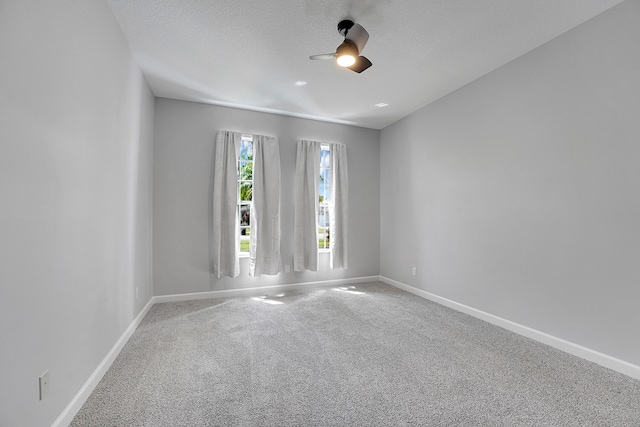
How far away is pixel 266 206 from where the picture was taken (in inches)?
A: 169

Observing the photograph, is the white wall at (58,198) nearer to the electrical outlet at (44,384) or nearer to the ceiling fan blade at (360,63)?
the electrical outlet at (44,384)

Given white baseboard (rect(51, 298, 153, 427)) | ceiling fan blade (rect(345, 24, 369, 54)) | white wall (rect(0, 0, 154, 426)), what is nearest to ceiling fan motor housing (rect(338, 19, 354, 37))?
ceiling fan blade (rect(345, 24, 369, 54))

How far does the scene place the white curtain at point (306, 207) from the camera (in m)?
4.46

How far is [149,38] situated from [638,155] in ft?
13.6

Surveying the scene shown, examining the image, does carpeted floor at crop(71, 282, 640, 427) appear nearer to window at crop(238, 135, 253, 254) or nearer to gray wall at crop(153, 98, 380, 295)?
gray wall at crop(153, 98, 380, 295)

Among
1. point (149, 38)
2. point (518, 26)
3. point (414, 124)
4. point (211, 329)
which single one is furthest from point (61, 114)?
point (414, 124)

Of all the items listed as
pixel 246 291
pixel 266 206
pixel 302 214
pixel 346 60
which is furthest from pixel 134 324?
pixel 346 60

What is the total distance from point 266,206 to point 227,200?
59 cm

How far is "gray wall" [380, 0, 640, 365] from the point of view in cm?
212

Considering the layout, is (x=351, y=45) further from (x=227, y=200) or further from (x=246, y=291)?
(x=246, y=291)

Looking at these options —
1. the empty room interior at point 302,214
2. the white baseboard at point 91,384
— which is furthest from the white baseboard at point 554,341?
the white baseboard at point 91,384

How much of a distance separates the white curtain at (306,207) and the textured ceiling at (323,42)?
951 millimetres

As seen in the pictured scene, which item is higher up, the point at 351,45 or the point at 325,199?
the point at 351,45

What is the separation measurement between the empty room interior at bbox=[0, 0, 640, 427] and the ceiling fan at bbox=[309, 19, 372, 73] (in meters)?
0.02
